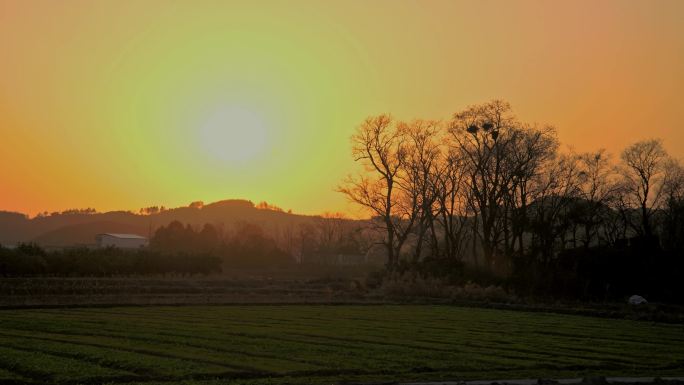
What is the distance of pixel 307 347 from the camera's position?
21031 millimetres

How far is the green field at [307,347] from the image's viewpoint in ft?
53.5

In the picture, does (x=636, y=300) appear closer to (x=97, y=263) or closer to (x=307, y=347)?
(x=307, y=347)

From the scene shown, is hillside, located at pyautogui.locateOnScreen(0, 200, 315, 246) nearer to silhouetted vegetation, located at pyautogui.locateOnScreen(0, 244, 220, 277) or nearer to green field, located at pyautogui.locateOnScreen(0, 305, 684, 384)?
silhouetted vegetation, located at pyautogui.locateOnScreen(0, 244, 220, 277)

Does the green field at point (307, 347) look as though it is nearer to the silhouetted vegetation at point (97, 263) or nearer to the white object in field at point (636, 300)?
the white object in field at point (636, 300)

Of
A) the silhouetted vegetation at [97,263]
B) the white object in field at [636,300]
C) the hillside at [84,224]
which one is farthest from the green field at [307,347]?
the hillside at [84,224]

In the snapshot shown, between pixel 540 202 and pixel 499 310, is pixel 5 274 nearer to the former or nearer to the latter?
pixel 499 310

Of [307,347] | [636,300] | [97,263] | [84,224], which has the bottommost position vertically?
[307,347]

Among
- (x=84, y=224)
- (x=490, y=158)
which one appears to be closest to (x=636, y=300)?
(x=490, y=158)

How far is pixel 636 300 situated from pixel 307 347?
32907mm

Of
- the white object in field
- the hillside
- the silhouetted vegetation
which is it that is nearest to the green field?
the white object in field

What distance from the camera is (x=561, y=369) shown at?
17.9 metres

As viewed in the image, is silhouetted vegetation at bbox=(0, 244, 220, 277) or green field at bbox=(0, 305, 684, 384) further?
silhouetted vegetation at bbox=(0, 244, 220, 277)

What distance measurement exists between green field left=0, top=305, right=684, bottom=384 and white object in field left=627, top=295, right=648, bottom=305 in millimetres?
13406

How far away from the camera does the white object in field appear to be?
1814 inches
